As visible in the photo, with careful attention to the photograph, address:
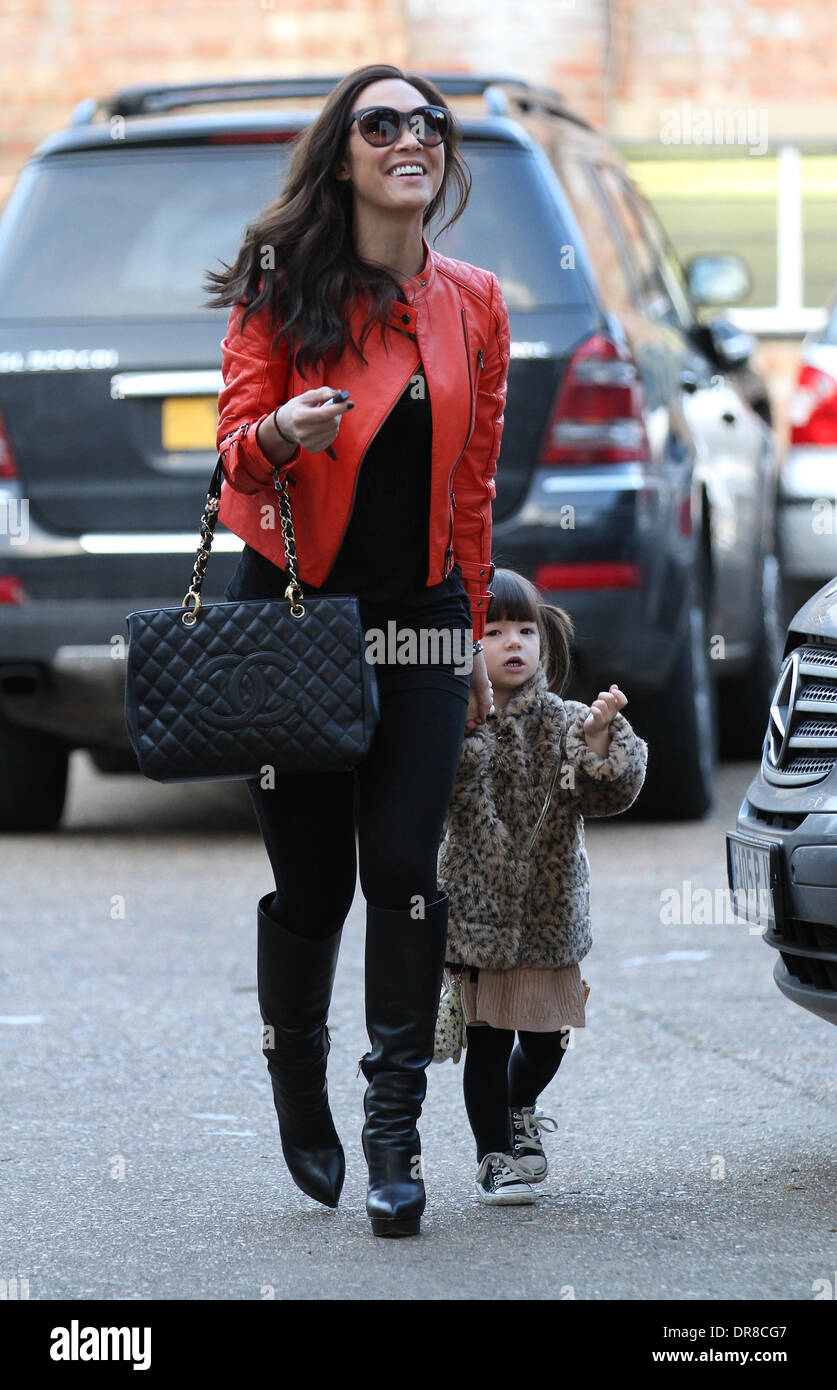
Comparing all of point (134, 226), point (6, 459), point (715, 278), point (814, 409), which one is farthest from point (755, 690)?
point (6, 459)

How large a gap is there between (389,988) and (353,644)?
53 cm

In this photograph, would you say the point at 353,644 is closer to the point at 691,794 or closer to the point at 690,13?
the point at 691,794

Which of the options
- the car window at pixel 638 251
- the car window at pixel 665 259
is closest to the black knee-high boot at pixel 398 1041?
the car window at pixel 638 251

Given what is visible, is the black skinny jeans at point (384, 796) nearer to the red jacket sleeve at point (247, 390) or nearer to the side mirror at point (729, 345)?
the red jacket sleeve at point (247, 390)

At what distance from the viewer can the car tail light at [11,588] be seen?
6.87 meters

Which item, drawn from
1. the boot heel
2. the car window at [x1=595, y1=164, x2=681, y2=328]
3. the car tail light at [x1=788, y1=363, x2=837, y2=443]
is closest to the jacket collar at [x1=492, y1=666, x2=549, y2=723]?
the boot heel

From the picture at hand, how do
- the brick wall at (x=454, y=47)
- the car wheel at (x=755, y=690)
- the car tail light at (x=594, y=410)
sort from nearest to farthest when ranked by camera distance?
the car tail light at (x=594, y=410) < the car wheel at (x=755, y=690) < the brick wall at (x=454, y=47)

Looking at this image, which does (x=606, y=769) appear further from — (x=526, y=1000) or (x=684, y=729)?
(x=684, y=729)

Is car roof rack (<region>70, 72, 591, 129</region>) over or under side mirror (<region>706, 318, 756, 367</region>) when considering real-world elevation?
over

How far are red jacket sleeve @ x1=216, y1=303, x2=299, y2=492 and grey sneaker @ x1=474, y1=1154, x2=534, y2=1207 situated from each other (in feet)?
3.67

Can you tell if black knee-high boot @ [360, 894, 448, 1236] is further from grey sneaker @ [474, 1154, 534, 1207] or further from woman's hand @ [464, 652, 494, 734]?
woman's hand @ [464, 652, 494, 734]

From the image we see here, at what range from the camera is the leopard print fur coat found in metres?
3.78

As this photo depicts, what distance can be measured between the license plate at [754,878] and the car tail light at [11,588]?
3.35 meters

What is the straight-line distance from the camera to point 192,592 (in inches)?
139
